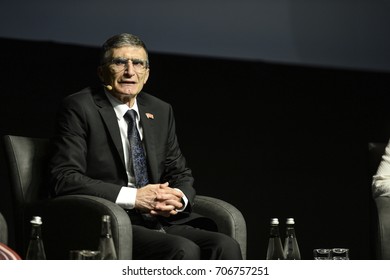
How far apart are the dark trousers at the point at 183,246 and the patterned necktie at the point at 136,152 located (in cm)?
26


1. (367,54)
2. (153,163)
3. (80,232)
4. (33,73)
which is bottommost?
(80,232)

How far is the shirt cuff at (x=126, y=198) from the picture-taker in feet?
10.9

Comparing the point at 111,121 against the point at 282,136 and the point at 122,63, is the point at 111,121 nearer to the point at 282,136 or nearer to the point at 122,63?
the point at 122,63

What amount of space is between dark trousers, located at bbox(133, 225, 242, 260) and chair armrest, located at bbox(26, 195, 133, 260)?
0.16m

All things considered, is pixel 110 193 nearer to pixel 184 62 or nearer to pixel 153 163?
pixel 153 163

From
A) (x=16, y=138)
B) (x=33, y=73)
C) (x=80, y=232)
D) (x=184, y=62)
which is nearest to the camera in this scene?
(x=80, y=232)

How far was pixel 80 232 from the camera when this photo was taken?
3158 millimetres

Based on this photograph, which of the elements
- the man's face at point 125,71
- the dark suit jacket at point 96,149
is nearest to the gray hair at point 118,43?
the man's face at point 125,71

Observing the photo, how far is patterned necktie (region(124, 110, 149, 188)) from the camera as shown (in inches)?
138

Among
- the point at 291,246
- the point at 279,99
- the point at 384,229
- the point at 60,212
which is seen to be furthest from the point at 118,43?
the point at 279,99

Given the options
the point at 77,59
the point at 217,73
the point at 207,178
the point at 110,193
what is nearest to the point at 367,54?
the point at 217,73

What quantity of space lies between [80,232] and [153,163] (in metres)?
0.54

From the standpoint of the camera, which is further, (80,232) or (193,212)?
(193,212)

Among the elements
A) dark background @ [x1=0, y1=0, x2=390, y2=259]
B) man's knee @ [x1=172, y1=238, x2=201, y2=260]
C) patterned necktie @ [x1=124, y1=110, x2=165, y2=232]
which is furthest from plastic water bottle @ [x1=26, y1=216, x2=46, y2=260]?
dark background @ [x1=0, y1=0, x2=390, y2=259]
